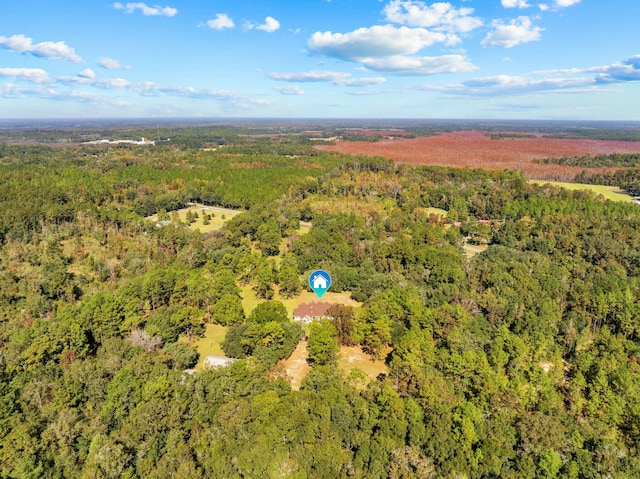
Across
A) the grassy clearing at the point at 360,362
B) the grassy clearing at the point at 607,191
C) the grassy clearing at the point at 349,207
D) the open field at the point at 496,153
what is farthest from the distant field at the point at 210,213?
the grassy clearing at the point at 607,191

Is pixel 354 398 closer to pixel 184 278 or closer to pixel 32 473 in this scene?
pixel 32 473

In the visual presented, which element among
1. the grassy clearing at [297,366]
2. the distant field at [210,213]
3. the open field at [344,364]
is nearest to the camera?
the grassy clearing at [297,366]

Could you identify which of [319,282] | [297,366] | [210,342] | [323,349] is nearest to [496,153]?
[319,282]

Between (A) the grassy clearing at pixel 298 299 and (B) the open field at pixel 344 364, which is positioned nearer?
(B) the open field at pixel 344 364

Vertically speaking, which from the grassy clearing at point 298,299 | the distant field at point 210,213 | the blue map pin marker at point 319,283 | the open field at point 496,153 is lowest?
the grassy clearing at point 298,299

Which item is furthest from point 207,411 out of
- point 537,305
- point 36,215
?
point 36,215

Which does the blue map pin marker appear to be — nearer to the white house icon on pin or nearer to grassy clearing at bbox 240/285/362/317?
the white house icon on pin

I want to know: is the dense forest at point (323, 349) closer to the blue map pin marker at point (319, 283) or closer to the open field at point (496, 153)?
the blue map pin marker at point (319, 283)
